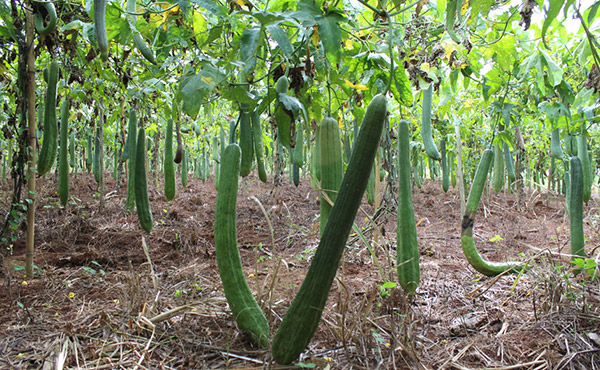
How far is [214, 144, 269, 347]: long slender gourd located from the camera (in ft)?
5.30

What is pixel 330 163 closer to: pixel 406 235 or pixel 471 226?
pixel 406 235

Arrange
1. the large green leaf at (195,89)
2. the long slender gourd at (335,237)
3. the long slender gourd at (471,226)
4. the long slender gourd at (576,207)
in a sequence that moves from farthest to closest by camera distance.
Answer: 1. the long slender gourd at (576,207)
2. the long slender gourd at (471,226)
3. the large green leaf at (195,89)
4. the long slender gourd at (335,237)

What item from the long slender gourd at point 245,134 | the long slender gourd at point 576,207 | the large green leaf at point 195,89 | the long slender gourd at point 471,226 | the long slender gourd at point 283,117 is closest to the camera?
the large green leaf at point 195,89

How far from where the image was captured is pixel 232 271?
5.30ft

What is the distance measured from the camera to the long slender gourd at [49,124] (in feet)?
7.27

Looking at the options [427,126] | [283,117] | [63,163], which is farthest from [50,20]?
[427,126]

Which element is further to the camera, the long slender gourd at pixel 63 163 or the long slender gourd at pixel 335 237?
the long slender gourd at pixel 63 163

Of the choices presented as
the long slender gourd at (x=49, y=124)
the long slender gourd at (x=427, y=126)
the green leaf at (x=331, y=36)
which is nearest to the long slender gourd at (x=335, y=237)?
the green leaf at (x=331, y=36)

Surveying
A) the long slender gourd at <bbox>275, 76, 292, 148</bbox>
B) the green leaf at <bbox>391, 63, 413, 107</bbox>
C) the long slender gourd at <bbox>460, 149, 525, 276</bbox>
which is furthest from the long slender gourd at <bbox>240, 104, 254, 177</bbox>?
the long slender gourd at <bbox>460, 149, 525, 276</bbox>

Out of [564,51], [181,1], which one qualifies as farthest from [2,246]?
[564,51]

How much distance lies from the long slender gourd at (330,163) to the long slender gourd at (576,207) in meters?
2.01

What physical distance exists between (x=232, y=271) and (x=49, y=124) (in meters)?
1.55

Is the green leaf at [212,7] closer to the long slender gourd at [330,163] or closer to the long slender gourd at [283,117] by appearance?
the long slender gourd at [283,117]

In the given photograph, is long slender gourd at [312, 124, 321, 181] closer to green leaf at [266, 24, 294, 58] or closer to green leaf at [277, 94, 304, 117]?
green leaf at [277, 94, 304, 117]
